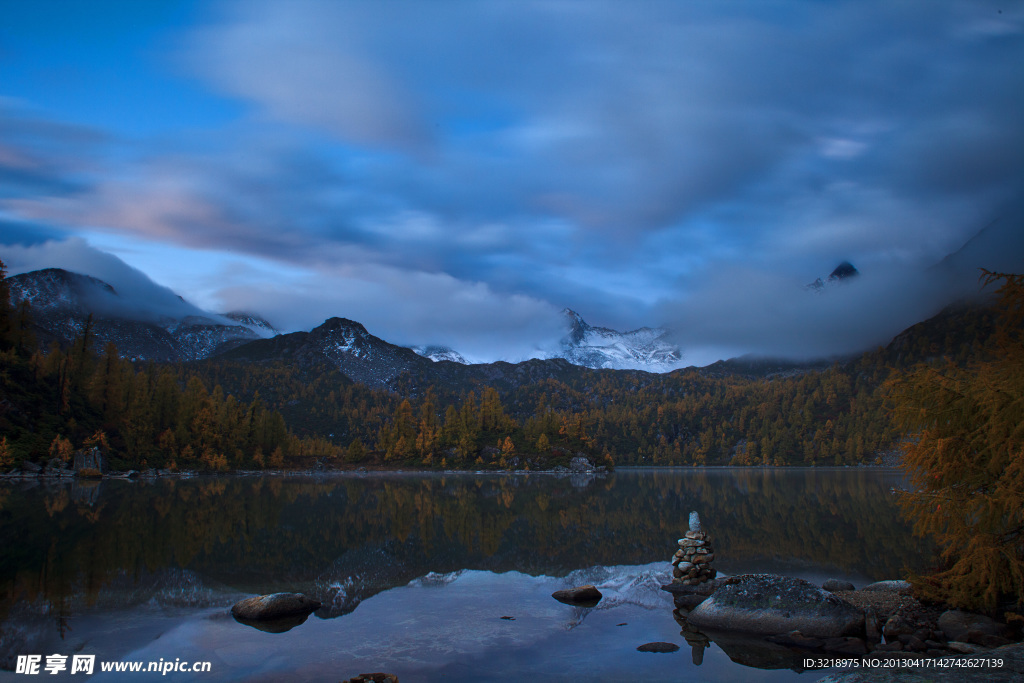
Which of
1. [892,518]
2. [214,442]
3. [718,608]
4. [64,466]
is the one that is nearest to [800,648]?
[718,608]

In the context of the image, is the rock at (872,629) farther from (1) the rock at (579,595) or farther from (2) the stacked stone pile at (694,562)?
(1) the rock at (579,595)

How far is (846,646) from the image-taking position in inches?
664

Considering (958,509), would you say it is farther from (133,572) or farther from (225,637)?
(133,572)

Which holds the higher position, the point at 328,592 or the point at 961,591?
the point at 961,591

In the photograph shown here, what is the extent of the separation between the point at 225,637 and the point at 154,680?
3.29 meters

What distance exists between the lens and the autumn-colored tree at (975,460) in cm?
1745

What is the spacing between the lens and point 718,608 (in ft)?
66.1

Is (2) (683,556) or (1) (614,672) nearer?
(1) (614,672)

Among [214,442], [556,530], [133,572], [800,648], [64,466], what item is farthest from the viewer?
[214,442]

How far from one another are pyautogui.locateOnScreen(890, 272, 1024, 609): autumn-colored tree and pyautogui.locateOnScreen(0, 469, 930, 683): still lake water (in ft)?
25.9

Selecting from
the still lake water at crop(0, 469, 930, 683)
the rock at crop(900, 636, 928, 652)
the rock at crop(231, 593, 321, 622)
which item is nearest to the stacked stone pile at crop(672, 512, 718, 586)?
the still lake water at crop(0, 469, 930, 683)

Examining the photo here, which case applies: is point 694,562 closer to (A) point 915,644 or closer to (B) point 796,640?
(B) point 796,640

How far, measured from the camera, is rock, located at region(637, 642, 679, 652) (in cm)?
1734

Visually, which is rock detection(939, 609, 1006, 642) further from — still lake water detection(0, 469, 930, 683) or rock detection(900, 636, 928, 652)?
still lake water detection(0, 469, 930, 683)
